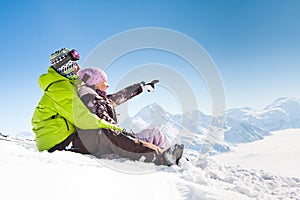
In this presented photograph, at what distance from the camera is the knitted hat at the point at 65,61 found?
13.1 ft

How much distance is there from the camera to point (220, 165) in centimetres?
408

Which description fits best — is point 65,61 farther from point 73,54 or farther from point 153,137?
point 153,137

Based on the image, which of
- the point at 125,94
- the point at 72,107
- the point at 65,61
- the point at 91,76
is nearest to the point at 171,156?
the point at 72,107

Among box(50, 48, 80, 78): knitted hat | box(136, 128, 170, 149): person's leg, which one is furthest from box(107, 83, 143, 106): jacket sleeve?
box(50, 48, 80, 78): knitted hat

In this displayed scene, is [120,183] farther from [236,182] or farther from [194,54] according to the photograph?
[194,54]

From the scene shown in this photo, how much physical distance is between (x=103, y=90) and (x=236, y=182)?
8.71ft

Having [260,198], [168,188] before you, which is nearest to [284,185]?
[260,198]

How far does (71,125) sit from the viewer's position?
3961mm

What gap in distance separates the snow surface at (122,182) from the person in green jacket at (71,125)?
0.22m

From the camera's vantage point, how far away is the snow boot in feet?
12.6

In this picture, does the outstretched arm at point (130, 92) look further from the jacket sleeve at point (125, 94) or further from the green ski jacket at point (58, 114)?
the green ski jacket at point (58, 114)

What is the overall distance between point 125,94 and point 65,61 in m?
1.90

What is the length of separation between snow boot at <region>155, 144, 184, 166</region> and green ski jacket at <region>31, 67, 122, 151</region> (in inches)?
28.8

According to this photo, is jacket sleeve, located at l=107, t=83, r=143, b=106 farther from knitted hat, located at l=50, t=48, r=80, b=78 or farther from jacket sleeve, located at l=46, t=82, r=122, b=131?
jacket sleeve, located at l=46, t=82, r=122, b=131
